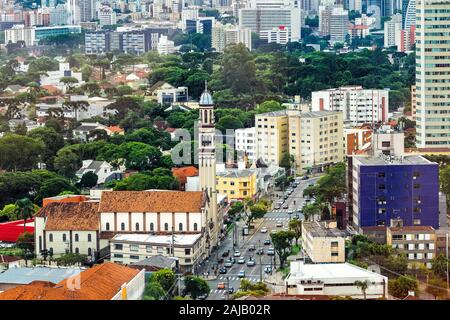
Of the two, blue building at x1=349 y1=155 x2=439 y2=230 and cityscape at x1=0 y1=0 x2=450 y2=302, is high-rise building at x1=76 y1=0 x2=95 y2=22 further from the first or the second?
blue building at x1=349 y1=155 x2=439 y2=230

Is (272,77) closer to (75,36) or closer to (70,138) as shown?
(70,138)

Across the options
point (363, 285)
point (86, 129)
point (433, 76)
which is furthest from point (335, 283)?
point (86, 129)

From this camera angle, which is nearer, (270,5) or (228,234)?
(228,234)

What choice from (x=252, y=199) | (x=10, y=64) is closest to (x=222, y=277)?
(x=252, y=199)

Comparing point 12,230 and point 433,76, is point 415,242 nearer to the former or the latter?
point 12,230

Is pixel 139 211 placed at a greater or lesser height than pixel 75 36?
lesser

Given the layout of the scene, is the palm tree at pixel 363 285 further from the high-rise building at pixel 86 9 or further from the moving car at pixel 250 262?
the high-rise building at pixel 86 9
